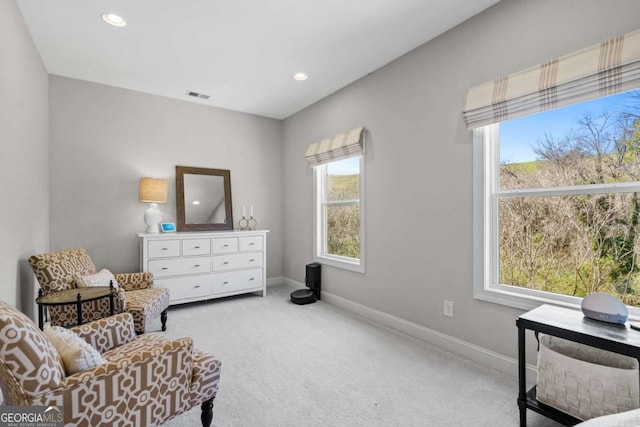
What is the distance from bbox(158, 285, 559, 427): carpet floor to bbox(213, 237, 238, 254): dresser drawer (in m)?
0.92

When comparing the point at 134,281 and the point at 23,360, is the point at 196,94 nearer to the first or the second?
the point at 134,281

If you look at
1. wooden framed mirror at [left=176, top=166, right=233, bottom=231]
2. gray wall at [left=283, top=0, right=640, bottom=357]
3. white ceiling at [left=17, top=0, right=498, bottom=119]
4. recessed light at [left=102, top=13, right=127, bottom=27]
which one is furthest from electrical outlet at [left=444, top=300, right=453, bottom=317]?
recessed light at [left=102, top=13, right=127, bottom=27]

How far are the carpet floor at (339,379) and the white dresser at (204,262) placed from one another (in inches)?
21.1

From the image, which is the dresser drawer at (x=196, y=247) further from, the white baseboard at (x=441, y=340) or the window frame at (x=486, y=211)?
the window frame at (x=486, y=211)

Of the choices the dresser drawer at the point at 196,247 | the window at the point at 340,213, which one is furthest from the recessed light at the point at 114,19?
the window at the point at 340,213

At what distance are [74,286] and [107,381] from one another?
6.15 feet

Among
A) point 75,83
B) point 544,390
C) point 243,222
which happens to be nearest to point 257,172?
point 243,222

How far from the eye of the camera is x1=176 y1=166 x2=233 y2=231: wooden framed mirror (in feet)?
13.6

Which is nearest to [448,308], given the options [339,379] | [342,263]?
[339,379]

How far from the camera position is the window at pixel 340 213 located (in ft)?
12.1

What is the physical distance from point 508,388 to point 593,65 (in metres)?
2.03

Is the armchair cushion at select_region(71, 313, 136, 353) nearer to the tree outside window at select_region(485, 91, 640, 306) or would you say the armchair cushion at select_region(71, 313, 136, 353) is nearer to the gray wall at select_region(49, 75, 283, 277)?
the gray wall at select_region(49, 75, 283, 277)

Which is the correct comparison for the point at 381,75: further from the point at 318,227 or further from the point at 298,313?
the point at 298,313

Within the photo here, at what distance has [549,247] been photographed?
217 centimetres
